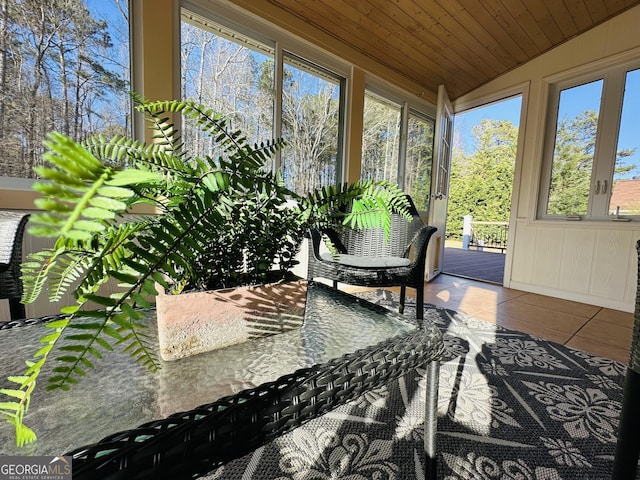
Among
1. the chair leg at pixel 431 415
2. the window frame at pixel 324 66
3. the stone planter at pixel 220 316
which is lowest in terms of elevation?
the chair leg at pixel 431 415

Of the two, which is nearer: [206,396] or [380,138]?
[206,396]

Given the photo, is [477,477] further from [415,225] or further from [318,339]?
[415,225]

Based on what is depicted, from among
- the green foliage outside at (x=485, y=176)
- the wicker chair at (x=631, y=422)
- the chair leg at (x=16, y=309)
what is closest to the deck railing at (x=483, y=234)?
the green foliage outside at (x=485, y=176)

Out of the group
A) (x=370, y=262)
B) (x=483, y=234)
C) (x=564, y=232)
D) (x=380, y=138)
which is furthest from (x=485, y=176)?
(x=370, y=262)

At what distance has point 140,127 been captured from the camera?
70.1 inches

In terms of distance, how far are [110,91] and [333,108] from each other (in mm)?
1791

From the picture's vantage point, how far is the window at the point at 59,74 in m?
1.46

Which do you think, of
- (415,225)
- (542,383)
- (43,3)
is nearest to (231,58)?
(43,3)

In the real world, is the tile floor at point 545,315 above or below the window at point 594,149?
below

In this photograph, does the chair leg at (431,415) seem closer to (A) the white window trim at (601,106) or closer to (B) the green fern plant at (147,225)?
(B) the green fern plant at (147,225)

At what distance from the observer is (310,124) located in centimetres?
265

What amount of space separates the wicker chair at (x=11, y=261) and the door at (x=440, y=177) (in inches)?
122

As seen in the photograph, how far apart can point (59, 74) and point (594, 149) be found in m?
4.11

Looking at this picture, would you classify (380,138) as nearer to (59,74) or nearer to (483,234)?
(59,74)
